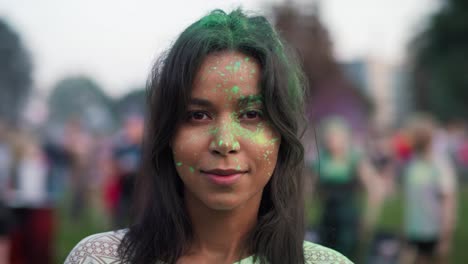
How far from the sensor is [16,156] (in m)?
7.64

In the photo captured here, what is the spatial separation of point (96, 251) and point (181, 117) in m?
0.44

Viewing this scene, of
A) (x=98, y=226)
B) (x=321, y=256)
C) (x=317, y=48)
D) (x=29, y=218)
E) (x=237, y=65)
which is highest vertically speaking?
(x=317, y=48)

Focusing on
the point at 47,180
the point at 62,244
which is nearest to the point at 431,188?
the point at 47,180

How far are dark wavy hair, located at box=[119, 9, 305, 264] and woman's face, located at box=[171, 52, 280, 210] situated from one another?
0.03 meters

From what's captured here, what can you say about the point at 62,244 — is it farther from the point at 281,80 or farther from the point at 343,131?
the point at 281,80

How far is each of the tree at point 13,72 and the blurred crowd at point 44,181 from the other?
3120mm

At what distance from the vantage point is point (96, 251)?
183cm

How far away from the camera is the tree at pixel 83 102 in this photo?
14.9m

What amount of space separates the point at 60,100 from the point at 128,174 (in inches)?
386

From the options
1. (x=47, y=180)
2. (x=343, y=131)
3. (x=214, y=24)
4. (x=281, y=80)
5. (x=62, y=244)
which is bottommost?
(x=62, y=244)

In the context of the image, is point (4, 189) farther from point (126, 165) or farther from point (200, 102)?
point (200, 102)

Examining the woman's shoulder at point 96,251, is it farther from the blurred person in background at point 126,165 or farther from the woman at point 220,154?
the blurred person in background at point 126,165

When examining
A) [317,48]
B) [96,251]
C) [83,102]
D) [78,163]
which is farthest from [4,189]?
[317,48]

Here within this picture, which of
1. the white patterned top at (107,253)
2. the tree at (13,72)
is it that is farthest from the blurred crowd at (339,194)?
the tree at (13,72)
